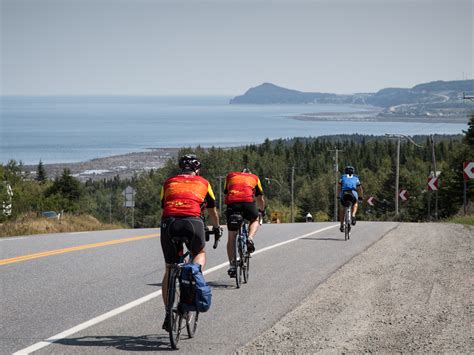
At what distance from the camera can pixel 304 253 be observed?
15328mm

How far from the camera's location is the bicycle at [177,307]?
7078mm

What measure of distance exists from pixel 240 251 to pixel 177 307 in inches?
161

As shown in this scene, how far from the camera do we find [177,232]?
739 cm

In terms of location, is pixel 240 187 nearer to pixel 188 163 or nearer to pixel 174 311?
pixel 188 163

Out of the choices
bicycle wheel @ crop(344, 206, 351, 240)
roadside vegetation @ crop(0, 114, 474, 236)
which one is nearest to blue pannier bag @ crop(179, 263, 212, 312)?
bicycle wheel @ crop(344, 206, 351, 240)

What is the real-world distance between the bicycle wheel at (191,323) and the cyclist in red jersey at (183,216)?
11.6 inches

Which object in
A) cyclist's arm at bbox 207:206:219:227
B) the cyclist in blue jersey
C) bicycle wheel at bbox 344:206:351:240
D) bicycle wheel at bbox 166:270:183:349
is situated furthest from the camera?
the cyclist in blue jersey

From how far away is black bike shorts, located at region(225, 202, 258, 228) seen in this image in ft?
37.7

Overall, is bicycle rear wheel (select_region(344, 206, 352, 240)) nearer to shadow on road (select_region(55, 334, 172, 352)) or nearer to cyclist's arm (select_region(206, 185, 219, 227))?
cyclist's arm (select_region(206, 185, 219, 227))

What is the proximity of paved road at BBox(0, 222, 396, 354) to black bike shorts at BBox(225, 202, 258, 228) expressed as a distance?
0.98 meters

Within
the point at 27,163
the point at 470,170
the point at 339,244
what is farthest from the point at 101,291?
the point at 27,163

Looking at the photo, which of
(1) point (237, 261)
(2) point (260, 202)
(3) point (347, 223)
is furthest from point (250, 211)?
(3) point (347, 223)

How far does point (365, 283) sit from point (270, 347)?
4.33 meters

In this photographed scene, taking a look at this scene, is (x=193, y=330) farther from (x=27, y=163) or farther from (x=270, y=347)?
(x=27, y=163)
